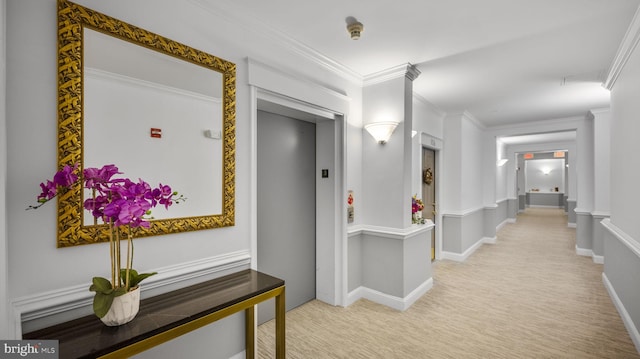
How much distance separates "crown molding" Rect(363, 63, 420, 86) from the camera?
3.01m

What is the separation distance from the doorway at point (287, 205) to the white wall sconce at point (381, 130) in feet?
2.13

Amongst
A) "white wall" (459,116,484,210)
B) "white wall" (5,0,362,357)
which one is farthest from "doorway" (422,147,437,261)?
"white wall" (5,0,362,357)

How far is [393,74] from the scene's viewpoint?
3092 millimetres

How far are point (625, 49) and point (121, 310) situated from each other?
4085 mm

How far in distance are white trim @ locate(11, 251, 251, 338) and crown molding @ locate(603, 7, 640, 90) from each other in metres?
3.50

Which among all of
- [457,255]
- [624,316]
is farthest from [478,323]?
[457,255]

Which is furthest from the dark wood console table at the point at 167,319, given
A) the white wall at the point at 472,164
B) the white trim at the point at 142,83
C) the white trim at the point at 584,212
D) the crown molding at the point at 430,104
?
the white trim at the point at 584,212

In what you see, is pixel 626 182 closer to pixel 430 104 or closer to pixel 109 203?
pixel 430 104

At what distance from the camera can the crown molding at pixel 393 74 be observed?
3.01m

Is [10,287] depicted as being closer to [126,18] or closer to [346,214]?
[126,18]

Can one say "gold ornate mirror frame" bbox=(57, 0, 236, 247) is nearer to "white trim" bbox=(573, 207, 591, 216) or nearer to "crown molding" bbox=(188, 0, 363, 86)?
"crown molding" bbox=(188, 0, 363, 86)

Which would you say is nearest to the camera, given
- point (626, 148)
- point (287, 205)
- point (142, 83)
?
point (142, 83)

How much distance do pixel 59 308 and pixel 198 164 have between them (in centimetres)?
99

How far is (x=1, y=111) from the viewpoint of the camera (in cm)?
109
